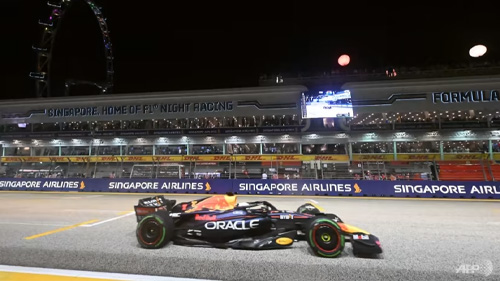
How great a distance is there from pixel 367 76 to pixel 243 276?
38.5 m

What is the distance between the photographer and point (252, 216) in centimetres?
431

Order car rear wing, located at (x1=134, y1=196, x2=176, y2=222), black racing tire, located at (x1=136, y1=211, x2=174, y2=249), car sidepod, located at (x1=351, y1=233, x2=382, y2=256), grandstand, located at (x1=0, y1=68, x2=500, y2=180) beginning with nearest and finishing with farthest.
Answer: car sidepod, located at (x1=351, y1=233, x2=382, y2=256) → black racing tire, located at (x1=136, y1=211, x2=174, y2=249) → car rear wing, located at (x1=134, y1=196, x2=176, y2=222) → grandstand, located at (x1=0, y1=68, x2=500, y2=180)

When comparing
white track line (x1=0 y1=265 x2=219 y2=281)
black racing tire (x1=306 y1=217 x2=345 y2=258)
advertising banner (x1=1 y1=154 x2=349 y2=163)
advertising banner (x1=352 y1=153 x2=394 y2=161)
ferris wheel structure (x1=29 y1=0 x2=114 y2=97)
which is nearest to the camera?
white track line (x1=0 y1=265 x2=219 y2=281)

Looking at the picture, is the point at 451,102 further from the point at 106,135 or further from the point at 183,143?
the point at 106,135

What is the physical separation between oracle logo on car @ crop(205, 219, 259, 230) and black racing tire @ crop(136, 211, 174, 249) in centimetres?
66

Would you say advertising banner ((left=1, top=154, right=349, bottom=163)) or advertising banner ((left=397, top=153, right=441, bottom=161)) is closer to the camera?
advertising banner ((left=397, top=153, right=441, bottom=161))

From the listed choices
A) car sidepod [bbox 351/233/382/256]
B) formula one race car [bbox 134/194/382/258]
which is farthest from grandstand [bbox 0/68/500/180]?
car sidepod [bbox 351/233/382/256]

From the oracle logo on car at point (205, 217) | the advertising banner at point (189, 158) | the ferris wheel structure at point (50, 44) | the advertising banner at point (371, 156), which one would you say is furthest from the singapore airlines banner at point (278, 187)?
the ferris wheel structure at point (50, 44)

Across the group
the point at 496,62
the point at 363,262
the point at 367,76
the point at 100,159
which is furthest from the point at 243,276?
the point at 496,62

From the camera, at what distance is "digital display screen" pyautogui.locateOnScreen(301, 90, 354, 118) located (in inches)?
1032

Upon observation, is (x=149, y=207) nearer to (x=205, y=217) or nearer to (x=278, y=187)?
(x=205, y=217)

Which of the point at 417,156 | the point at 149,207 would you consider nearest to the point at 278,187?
the point at 149,207

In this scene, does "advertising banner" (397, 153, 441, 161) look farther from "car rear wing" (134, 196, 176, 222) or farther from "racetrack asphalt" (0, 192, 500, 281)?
"car rear wing" (134, 196, 176, 222)

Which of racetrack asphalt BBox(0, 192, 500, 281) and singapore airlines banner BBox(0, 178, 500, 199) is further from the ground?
singapore airlines banner BBox(0, 178, 500, 199)
